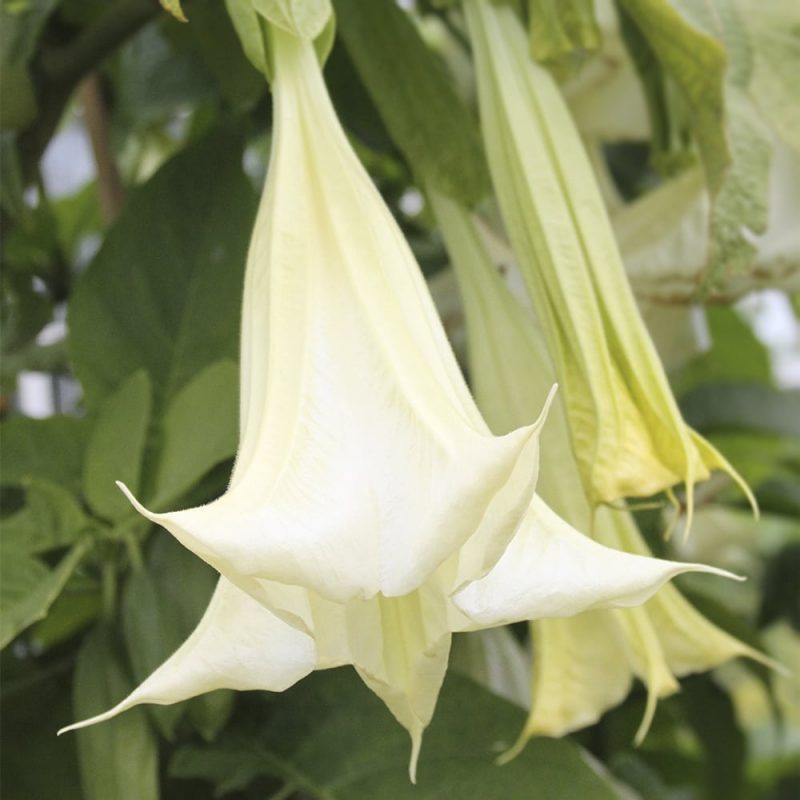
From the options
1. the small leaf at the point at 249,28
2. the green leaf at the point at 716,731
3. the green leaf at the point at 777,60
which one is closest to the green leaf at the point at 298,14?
the small leaf at the point at 249,28

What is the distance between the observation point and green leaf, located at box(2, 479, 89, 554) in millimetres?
245

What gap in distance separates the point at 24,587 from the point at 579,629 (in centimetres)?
11

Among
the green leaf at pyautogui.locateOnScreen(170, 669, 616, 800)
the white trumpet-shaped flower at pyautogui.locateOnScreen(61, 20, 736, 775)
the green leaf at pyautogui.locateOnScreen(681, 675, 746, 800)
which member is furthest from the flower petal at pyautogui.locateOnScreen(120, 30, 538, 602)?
the green leaf at pyautogui.locateOnScreen(681, 675, 746, 800)

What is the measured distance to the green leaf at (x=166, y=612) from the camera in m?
0.23

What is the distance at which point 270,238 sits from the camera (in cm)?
20

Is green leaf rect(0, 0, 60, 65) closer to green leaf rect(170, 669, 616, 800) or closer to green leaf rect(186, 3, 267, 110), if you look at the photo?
green leaf rect(186, 3, 267, 110)

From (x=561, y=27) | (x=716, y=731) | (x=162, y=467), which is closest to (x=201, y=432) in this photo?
(x=162, y=467)

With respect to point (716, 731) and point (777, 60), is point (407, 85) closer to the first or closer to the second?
point (777, 60)

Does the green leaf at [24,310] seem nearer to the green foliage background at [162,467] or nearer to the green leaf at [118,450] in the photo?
the green foliage background at [162,467]

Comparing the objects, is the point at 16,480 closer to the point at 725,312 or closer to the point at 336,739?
the point at 336,739

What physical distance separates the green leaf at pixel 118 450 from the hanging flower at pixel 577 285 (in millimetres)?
90

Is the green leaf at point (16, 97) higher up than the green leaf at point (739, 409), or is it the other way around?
the green leaf at point (16, 97)

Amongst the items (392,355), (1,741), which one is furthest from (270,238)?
→ (1,741)

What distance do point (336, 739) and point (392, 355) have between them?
0.12m
